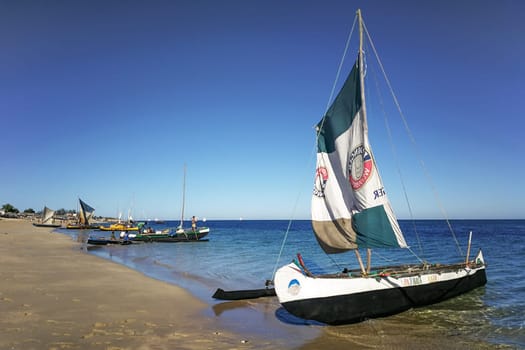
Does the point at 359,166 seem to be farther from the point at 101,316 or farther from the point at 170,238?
the point at 170,238

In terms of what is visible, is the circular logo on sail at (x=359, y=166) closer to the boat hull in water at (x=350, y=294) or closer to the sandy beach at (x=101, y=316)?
the boat hull in water at (x=350, y=294)

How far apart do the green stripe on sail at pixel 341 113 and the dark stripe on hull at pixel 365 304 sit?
195 inches

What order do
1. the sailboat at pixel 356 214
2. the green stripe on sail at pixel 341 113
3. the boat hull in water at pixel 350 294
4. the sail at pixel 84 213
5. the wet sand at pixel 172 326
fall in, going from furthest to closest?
the sail at pixel 84 213, the green stripe on sail at pixel 341 113, the sailboat at pixel 356 214, the boat hull in water at pixel 350 294, the wet sand at pixel 172 326

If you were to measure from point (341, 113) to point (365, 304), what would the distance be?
20.6 ft

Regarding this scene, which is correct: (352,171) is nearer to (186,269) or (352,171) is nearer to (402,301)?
(402,301)

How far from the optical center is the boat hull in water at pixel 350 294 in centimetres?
949

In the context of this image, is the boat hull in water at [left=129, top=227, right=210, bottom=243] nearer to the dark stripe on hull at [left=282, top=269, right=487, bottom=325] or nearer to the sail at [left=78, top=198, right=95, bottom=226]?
the sail at [left=78, top=198, right=95, bottom=226]

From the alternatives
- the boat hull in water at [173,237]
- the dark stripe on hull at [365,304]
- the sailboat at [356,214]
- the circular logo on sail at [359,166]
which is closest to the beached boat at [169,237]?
the boat hull in water at [173,237]

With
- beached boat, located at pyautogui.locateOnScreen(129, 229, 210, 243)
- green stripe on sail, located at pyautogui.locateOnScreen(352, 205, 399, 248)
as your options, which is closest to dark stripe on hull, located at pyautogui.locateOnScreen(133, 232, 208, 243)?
beached boat, located at pyautogui.locateOnScreen(129, 229, 210, 243)

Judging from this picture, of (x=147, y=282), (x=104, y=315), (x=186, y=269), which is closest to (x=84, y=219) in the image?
(x=186, y=269)

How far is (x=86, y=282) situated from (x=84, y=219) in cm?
6702

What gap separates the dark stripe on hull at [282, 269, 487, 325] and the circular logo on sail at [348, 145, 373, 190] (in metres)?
3.53

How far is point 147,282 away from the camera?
16359 mm

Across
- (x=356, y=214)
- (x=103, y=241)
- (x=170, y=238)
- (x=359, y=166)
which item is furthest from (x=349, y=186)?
(x=170, y=238)
